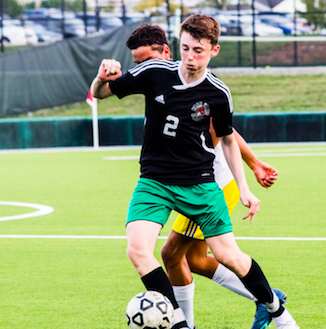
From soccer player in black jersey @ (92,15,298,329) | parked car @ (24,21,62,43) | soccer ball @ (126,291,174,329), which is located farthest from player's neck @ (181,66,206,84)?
parked car @ (24,21,62,43)

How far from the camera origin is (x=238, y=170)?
3.92m

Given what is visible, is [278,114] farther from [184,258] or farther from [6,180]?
[184,258]

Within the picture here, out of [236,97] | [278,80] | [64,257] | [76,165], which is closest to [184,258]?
[64,257]

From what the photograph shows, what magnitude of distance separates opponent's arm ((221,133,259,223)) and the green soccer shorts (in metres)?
0.27

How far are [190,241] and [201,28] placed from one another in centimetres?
139

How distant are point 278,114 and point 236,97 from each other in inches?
300

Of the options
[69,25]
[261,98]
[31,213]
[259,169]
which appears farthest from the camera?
[69,25]

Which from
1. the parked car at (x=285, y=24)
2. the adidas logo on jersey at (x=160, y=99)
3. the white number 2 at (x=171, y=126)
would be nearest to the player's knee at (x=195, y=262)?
the white number 2 at (x=171, y=126)

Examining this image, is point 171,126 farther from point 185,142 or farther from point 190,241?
point 190,241

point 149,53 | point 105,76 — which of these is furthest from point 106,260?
point 105,76

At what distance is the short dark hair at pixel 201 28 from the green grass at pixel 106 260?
1.91 metres

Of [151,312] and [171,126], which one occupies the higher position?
[171,126]

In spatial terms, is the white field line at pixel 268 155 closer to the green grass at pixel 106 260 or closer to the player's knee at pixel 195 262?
the green grass at pixel 106 260

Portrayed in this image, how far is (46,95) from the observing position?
1970cm
